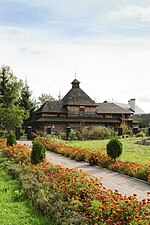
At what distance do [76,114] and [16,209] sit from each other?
106 ft

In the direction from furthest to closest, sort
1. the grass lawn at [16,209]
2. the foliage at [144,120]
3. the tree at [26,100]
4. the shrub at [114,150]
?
1. the foliage at [144,120]
2. the tree at [26,100]
3. the shrub at [114,150]
4. the grass lawn at [16,209]

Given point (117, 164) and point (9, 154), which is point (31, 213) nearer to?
point (117, 164)

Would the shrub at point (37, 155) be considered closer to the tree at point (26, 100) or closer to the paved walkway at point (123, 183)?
the paved walkway at point (123, 183)

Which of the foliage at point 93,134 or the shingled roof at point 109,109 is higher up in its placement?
the shingled roof at point 109,109

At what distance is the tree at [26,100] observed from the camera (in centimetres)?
4306

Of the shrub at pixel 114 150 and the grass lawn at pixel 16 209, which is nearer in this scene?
the grass lawn at pixel 16 209

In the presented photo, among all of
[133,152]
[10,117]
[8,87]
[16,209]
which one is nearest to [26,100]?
[8,87]

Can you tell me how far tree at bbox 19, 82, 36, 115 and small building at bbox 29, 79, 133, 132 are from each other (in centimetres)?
201

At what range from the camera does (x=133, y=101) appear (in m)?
51.2

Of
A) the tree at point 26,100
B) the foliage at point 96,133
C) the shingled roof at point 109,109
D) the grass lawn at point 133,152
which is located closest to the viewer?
the grass lawn at point 133,152

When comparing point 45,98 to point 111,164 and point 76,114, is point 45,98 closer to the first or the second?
point 76,114

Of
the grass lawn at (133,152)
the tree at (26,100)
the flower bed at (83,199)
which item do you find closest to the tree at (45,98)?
the tree at (26,100)

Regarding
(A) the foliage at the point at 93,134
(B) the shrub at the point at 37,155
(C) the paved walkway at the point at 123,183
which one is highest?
(A) the foliage at the point at 93,134

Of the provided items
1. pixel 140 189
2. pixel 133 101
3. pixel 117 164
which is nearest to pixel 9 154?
pixel 117 164
